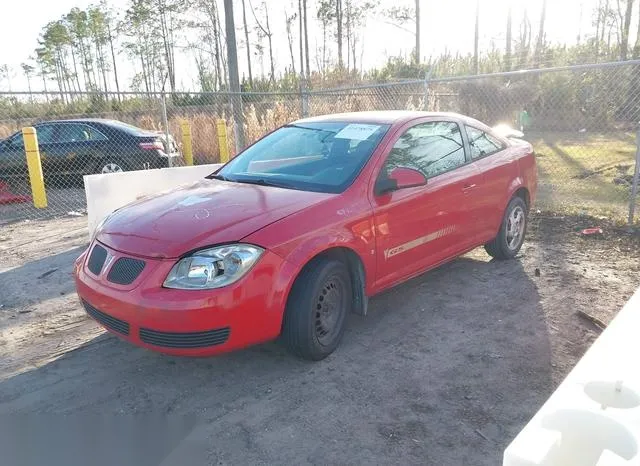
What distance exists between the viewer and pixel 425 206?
13.6 feet

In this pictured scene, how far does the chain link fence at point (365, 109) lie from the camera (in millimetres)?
9219

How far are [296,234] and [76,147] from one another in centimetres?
943

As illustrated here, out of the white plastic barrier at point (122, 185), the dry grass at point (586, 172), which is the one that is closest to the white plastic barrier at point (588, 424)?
the white plastic barrier at point (122, 185)

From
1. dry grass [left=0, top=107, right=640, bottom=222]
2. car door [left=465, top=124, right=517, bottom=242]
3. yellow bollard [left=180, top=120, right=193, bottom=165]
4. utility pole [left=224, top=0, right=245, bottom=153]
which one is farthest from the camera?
yellow bollard [left=180, top=120, right=193, bottom=165]

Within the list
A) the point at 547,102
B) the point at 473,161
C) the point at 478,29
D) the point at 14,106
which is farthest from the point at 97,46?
the point at 473,161

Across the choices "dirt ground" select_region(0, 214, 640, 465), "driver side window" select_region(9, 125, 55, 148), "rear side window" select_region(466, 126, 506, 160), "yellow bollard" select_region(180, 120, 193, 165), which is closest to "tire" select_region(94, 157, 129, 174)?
"driver side window" select_region(9, 125, 55, 148)

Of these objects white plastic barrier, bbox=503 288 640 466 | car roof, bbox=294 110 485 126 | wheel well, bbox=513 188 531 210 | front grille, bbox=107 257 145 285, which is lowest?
wheel well, bbox=513 188 531 210

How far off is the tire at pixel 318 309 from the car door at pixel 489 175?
1.81 m

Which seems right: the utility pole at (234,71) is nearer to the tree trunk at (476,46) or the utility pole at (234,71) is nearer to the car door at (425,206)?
the car door at (425,206)

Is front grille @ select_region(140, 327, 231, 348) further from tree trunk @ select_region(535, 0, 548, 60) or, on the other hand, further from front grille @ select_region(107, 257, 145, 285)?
tree trunk @ select_region(535, 0, 548, 60)

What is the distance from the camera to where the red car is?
3008 millimetres

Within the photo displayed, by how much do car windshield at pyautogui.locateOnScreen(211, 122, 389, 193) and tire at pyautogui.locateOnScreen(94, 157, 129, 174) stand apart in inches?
284

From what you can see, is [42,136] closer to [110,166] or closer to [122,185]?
[110,166]

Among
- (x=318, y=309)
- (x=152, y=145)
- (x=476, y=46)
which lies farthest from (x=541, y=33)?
(x=318, y=309)
